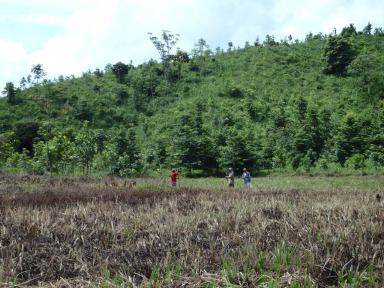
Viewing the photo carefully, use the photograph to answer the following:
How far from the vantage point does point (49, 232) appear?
4648mm

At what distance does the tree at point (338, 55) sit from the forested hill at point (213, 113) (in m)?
0.15

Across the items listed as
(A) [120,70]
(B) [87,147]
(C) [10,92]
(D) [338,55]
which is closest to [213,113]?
(B) [87,147]

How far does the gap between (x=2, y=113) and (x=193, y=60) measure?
31.0m

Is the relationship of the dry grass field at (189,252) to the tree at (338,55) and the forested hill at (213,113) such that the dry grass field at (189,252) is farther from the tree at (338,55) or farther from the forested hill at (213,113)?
the tree at (338,55)

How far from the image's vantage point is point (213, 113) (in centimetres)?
4209

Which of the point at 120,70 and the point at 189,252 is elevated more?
the point at 120,70

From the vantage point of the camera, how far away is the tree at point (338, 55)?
47.1m

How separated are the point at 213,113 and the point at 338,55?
69.3 ft

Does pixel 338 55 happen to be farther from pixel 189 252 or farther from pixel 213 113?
pixel 189 252

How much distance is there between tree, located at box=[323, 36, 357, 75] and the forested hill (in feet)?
0.51

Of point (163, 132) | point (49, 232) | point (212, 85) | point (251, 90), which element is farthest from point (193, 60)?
point (49, 232)

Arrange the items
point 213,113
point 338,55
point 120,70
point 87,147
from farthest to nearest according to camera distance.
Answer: point 120,70, point 338,55, point 213,113, point 87,147

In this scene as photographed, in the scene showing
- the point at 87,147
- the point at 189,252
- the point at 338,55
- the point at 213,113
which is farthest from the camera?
the point at 338,55

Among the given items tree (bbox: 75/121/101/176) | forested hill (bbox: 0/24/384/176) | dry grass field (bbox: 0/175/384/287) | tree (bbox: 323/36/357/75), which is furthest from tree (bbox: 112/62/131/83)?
dry grass field (bbox: 0/175/384/287)
